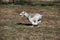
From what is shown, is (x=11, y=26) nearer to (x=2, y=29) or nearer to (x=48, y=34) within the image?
(x=2, y=29)

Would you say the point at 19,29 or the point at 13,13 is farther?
the point at 13,13

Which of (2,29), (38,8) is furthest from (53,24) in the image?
(38,8)

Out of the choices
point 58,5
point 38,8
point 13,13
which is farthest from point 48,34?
point 58,5

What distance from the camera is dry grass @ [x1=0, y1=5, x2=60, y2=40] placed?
6871mm

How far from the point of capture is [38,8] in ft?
36.7

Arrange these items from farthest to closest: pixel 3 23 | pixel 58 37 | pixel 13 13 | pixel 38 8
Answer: pixel 38 8 < pixel 13 13 < pixel 3 23 < pixel 58 37

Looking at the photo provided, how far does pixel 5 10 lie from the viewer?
10.6 m

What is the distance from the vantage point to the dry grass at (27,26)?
687 cm

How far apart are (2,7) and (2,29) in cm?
376

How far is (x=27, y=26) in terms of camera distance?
26.2 ft

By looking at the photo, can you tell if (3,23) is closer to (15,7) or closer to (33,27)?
(33,27)

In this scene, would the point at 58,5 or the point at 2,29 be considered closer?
the point at 2,29

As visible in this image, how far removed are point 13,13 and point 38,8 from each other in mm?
1633

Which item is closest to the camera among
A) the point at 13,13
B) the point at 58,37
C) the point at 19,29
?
the point at 58,37
